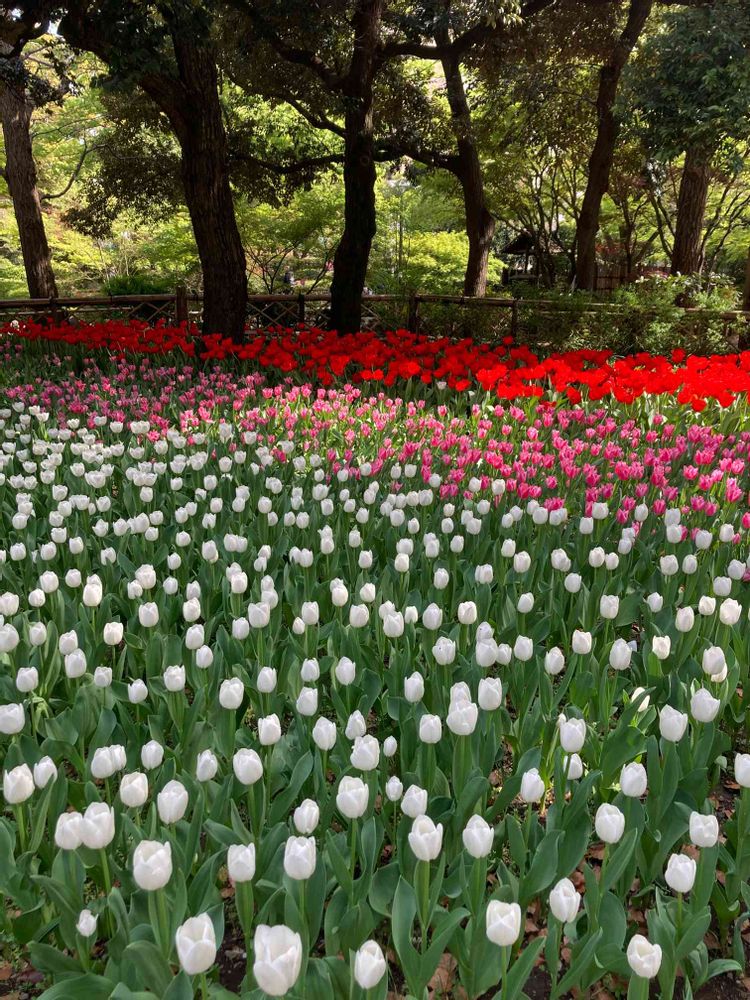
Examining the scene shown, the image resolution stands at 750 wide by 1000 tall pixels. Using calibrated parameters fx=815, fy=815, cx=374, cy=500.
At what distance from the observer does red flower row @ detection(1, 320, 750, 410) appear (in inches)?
233

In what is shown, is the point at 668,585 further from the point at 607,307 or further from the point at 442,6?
the point at 442,6

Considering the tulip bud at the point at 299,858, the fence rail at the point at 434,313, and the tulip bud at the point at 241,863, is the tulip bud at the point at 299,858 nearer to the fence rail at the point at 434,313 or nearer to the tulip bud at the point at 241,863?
the tulip bud at the point at 241,863

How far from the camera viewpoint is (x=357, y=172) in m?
11.4

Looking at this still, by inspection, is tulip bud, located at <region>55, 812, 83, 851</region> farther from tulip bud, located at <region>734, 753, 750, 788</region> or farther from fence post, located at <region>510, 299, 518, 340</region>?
fence post, located at <region>510, 299, 518, 340</region>

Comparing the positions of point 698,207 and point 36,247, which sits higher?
point 698,207

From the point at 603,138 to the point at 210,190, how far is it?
326 inches

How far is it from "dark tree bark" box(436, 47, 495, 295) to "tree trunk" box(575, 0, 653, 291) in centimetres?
181

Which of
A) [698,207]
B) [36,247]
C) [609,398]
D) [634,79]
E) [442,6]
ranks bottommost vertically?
[609,398]

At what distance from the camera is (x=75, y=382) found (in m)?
6.86

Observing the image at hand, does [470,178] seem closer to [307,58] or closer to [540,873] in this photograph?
[307,58]

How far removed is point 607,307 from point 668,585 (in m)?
9.26

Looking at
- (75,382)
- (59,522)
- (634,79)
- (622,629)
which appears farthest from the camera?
(634,79)

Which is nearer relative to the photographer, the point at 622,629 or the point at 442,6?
the point at 622,629

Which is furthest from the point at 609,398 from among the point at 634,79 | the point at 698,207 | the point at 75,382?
the point at 698,207
